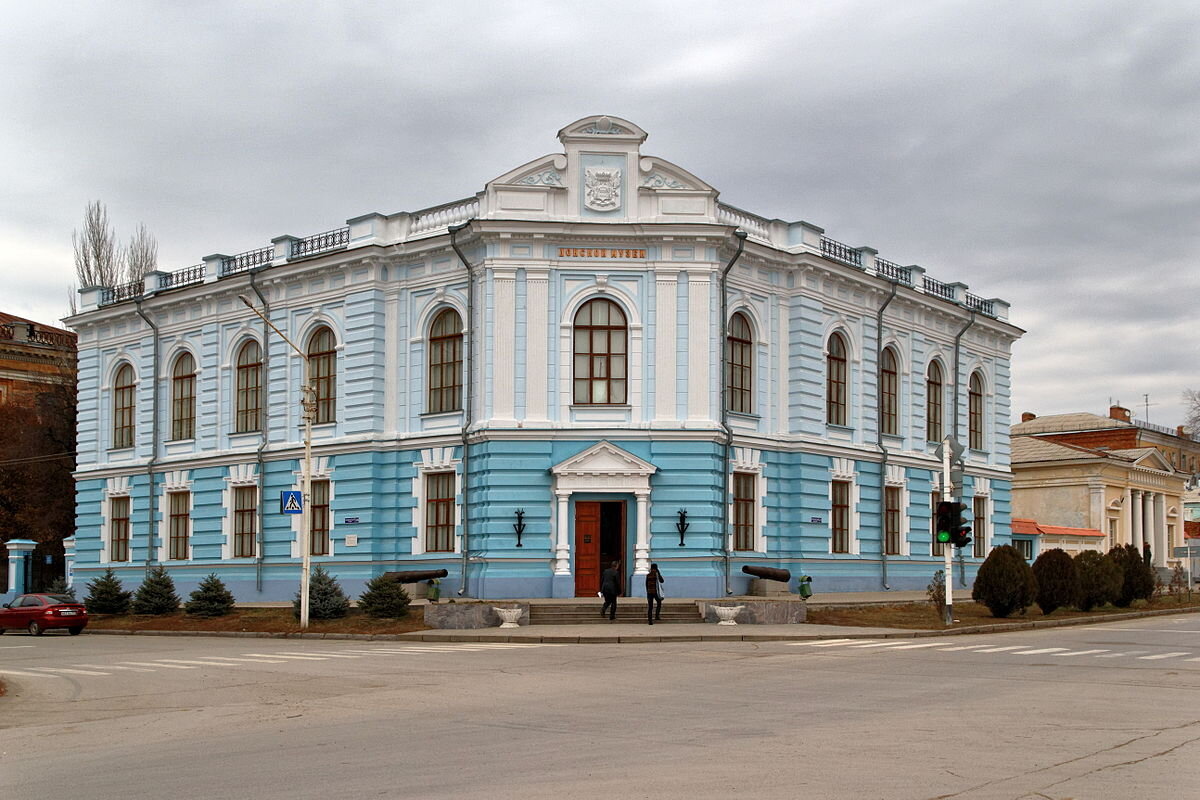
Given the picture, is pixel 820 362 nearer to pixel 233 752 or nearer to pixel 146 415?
pixel 146 415

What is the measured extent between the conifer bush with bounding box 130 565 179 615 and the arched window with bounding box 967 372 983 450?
28597mm

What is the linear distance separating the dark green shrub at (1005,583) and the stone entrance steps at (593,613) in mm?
7591

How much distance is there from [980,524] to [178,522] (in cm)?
2914

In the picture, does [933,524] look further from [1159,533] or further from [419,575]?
[1159,533]

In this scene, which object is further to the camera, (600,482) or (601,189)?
(601,189)

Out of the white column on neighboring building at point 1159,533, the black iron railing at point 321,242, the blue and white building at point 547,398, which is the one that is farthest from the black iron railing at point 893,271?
the white column on neighboring building at point 1159,533

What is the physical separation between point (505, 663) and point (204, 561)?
2379cm

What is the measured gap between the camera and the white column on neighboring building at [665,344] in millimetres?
35344

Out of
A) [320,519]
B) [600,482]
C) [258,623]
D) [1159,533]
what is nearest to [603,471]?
[600,482]

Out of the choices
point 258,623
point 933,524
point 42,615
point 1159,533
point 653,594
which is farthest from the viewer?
point 1159,533

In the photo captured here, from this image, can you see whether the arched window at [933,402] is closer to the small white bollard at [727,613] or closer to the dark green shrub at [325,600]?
the small white bollard at [727,613]

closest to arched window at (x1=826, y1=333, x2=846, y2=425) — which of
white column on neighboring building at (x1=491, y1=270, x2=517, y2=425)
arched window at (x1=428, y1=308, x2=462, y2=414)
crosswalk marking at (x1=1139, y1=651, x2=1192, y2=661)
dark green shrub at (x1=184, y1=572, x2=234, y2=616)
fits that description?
white column on neighboring building at (x1=491, y1=270, x2=517, y2=425)

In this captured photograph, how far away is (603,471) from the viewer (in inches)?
1369

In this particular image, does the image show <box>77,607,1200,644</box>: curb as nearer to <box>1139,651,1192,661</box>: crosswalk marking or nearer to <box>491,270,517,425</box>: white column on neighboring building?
<box>1139,651,1192,661</box>: crosswalk marking
